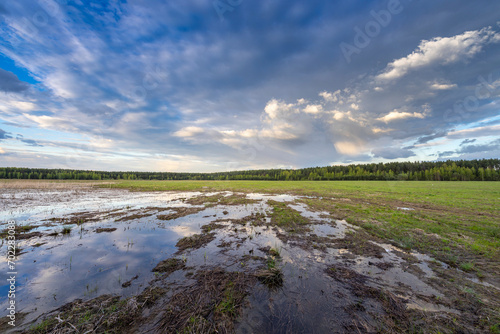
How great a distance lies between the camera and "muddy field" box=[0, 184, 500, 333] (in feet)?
13.8

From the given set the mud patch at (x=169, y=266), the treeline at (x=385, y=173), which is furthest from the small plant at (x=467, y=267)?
the treeline at (x=385, y=173)

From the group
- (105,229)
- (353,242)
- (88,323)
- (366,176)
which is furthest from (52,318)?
(366,176)

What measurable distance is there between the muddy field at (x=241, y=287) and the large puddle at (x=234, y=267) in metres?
0.04

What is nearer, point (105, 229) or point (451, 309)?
point (451, 309)

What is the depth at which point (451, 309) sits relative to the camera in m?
4.67

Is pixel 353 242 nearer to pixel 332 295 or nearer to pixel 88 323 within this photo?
pixel 332 295

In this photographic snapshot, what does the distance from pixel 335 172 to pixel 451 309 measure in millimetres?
150560

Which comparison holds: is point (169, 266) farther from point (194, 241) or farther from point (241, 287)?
point (241, 287)

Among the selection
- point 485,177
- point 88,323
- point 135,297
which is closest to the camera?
point 88,323

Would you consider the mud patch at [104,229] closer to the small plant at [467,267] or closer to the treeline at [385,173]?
the small plant at [467,267]

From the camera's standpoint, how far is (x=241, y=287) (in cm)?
568

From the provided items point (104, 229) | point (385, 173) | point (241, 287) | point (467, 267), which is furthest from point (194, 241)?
point (385, 173)

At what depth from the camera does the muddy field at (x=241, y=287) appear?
420 cm

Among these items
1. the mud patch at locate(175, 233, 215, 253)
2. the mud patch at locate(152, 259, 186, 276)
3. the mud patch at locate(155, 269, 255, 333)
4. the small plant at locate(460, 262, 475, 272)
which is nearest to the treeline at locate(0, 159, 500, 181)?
the small plant at locate(460, 262, 475, 272)
